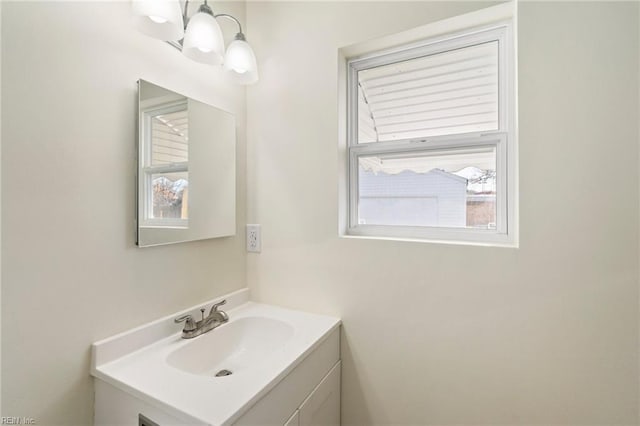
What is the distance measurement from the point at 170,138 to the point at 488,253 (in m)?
1.32

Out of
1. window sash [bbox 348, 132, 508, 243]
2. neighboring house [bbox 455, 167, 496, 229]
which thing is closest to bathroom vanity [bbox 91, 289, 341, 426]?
window sash [bbox 348, 132, 508, 243]

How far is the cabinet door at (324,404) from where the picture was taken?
1.09m

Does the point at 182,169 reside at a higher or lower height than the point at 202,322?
higher

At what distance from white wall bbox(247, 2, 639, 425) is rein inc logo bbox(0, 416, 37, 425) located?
3.03 ft

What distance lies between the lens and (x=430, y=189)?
1.30 m

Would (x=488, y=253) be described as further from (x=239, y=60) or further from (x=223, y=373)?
(x=239, y=60)

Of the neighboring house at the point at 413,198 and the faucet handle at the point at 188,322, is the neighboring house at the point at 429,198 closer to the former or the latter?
the neighboring house at the point at 413,198

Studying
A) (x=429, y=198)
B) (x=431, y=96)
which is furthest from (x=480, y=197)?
(x=431, y=96)

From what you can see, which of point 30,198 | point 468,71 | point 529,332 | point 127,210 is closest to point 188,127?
point 127,210

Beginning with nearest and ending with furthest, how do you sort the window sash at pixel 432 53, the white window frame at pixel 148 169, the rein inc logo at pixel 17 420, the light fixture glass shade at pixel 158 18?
the rein inc logo at pixel 17 420, the light fixture glass shade at pixel 158 18, the white window frame at pixel 148 169, the window sash at pixel 432 53

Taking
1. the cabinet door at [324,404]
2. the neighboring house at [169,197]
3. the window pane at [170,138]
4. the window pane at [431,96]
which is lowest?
the cabinet door at [324,404]

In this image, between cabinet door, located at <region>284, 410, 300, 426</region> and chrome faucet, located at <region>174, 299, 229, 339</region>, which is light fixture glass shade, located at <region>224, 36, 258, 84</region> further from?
cabinet door, located at <region>284, 410, 300, 426</region>

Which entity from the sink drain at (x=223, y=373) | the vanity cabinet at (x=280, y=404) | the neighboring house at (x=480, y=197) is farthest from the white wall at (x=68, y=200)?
the neighboring house at (x=480, y=197)

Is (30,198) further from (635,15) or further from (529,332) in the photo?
(635,15)
